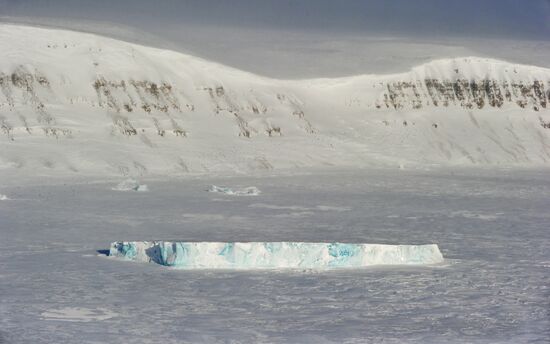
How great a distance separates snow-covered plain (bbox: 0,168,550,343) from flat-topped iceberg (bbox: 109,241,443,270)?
1.29ft

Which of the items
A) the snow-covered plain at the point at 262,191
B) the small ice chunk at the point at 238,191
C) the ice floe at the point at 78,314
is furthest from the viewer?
the small ice chunk at the point at 238,191

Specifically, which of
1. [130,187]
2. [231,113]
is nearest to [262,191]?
[130,187]

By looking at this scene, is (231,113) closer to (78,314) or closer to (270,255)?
(270,255)

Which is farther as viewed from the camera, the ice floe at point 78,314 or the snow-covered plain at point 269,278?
the ice floe at point 78,314

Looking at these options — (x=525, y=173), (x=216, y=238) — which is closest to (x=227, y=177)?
(x=525, y=173)

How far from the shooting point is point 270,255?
1881 cm

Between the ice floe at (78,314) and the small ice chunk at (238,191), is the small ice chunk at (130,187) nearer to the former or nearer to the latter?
the small ice chunk at (238,191)

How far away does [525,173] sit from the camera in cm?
4741

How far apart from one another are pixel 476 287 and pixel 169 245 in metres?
5.41

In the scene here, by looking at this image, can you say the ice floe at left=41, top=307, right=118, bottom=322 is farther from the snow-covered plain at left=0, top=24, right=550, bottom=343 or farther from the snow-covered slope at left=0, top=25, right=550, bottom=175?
the snow-covered slope at left=0, top=25, right=550, bottom=175

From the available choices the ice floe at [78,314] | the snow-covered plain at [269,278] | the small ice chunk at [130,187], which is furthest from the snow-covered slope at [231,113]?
the ice floe at [78,314]

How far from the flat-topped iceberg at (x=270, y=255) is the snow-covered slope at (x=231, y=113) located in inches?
855

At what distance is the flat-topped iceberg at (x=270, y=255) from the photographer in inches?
737

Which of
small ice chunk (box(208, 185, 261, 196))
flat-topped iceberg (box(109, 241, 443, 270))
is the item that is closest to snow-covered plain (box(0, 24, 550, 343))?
small ice chunk (box(208, 185, 261, 196))
